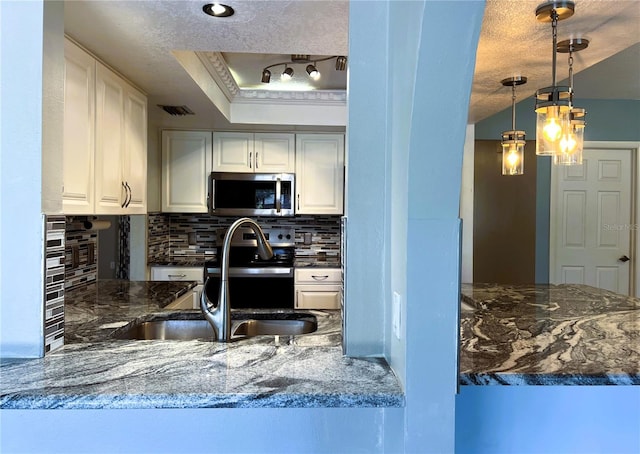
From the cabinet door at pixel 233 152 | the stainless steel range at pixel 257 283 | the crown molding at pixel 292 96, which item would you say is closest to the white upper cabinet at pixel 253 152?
the cabinet door at pixel 233 152

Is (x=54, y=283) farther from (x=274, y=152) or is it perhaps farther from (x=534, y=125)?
→ (x=534, y=125)

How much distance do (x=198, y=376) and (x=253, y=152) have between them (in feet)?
9.59

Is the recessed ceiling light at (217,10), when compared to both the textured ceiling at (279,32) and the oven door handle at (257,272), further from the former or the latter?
the oven door handle at (257,272)

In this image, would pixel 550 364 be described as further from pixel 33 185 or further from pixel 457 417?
pixel 33 185

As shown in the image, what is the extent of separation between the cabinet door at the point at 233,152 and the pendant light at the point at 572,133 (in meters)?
2.49

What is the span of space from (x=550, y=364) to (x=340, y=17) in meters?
1.32

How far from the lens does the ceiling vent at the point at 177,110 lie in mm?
3014

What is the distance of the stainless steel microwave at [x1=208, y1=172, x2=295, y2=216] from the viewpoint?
148 inches

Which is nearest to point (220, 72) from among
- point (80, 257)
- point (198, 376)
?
point (80, 257)

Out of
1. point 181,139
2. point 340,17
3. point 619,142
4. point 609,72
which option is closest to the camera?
point 340,17

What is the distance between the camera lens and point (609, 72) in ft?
11.3

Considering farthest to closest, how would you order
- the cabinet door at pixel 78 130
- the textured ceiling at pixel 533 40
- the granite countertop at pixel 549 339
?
the cabinet door at pixel 78 130 < the textured ceiling at pixel 533 40 < the granite countertop at pixel 549 339

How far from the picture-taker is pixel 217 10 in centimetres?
159

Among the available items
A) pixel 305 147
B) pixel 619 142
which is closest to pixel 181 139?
pixel 305 147
